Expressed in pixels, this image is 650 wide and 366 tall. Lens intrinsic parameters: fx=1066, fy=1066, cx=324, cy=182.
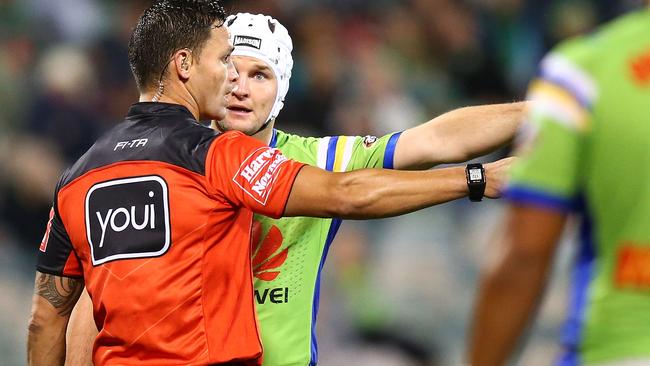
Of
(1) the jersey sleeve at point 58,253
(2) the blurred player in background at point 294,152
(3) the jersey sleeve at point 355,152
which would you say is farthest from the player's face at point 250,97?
(1) the jersey sleeve at point 58,253

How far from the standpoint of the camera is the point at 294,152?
16.0 ft

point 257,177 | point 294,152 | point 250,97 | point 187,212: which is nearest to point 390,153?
point 294,152

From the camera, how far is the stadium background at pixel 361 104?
8664 mm

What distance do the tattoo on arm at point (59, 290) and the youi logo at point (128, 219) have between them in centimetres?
38

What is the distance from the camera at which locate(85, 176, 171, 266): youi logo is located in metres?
3.85

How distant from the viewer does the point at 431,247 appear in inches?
347

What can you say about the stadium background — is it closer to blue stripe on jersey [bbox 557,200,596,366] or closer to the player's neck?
the player's neck

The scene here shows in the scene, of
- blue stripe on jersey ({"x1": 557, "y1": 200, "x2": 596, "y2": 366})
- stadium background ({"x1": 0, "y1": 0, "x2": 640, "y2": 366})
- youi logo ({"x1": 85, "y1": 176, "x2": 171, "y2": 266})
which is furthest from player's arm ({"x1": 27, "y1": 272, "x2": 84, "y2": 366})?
stadium background ({"x1": 0, "y1": 0, "x2": 640, "y2": 366})

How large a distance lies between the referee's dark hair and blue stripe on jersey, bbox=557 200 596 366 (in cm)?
223

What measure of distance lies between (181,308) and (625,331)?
1.89 metres

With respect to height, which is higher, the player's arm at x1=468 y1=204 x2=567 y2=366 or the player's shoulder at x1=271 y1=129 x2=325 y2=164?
the player's shoulder at x1=271 y1=129 x2=325 y2=164

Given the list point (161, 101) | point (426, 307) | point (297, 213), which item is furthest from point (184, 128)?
point (426, 307)

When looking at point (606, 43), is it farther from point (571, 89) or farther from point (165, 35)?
point (165, 35)

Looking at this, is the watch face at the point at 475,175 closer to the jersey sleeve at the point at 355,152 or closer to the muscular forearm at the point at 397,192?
the muscular forearm at the point at 397,192
